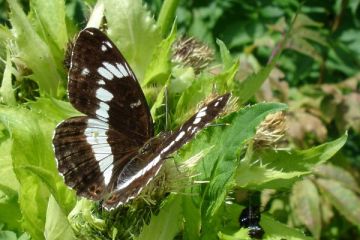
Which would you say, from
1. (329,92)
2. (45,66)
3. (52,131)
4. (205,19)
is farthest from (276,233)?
(205,19)

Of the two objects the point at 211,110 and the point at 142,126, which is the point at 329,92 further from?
the point at 211,110

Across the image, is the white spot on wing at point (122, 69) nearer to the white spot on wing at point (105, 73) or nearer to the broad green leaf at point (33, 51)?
the white spot on wing at point (105, 73)

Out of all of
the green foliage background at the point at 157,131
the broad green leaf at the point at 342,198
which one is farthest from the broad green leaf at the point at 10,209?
the broad green leaf at the point at 342,198

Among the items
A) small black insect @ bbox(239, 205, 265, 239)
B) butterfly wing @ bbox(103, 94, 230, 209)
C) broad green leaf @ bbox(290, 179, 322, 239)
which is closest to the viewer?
butterfly wing @ bbox(103, 94, 230, 209)

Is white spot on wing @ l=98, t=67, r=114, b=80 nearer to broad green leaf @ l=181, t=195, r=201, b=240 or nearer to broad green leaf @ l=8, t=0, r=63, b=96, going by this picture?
broad green leaf @ l=8, t=0, r=63, b=96

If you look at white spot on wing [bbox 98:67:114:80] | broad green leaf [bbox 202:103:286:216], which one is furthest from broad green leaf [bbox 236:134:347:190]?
white spot on wing [bbox 98:67:114:80]

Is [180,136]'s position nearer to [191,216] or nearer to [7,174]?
[191,216]
